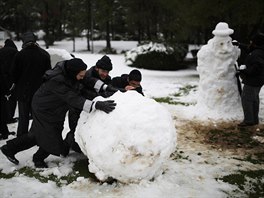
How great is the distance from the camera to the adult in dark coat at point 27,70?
5.39m

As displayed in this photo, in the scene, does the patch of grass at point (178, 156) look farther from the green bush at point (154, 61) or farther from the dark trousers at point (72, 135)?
the green bush at point (154, 61)

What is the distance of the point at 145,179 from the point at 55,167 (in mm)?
1431

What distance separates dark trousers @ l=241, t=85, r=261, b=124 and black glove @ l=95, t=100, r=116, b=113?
152 inches

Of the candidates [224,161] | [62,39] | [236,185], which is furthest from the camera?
[62,39]

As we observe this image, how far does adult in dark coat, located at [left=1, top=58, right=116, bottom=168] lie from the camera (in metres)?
4.24

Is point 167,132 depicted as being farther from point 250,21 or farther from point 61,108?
point 250,21

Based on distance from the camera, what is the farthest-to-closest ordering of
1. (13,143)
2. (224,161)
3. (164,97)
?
(164,97) → (224,161) → (13,143)

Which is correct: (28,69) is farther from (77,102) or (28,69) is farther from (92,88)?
(77,102)

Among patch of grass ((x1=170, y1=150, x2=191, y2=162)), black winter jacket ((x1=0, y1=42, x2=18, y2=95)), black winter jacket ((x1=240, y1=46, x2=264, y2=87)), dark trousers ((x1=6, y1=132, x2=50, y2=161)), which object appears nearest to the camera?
dark trousers ((x1=6, y1=132, x2=50, y2=161))

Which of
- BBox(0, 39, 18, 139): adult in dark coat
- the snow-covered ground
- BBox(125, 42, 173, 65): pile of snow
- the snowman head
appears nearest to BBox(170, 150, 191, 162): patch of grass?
the snow-covered ground

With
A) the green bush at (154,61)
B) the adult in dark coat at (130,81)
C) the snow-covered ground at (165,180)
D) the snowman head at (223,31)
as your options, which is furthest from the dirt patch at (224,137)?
the green bush at (154,61)

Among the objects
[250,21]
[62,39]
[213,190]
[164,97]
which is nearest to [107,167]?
[213,190]

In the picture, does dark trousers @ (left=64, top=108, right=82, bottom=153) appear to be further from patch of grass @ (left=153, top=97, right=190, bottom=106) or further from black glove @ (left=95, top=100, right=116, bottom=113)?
patch of grass @ (left=153, top=97, right=190, bottom=106)

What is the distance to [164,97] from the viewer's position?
34.3ft
